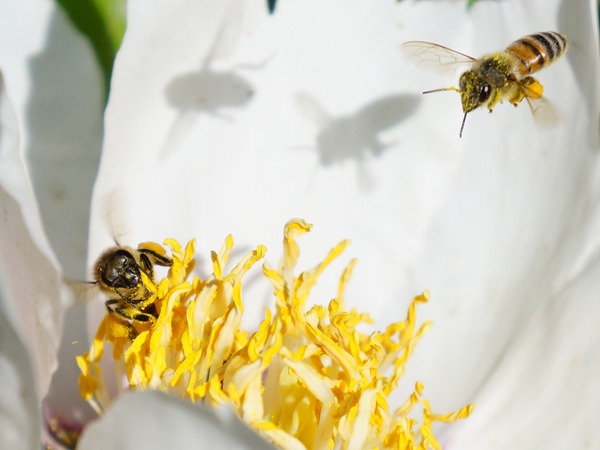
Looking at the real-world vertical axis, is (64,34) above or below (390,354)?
above

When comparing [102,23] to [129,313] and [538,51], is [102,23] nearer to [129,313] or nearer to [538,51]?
[129,313]

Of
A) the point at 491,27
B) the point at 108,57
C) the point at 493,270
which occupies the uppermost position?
the point at 491,27

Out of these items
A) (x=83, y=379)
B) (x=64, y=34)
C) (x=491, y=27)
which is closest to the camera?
(x=83, y=379)

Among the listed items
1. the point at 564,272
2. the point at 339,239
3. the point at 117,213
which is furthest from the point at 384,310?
the point at 117,213

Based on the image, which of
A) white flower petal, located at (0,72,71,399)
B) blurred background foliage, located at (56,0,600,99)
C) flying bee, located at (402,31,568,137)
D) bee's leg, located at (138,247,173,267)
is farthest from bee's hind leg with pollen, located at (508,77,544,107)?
white flower petal, located at (0,72,71,399)

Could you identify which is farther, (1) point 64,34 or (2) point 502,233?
(2) point 502,233

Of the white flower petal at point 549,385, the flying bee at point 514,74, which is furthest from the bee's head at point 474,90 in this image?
the white flower petal at point 549,385

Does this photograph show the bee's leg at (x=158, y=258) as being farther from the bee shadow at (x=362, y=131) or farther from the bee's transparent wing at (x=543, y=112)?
the bee's transparent wing at (x=543, y=112)

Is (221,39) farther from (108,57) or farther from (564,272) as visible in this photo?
(564,272)
